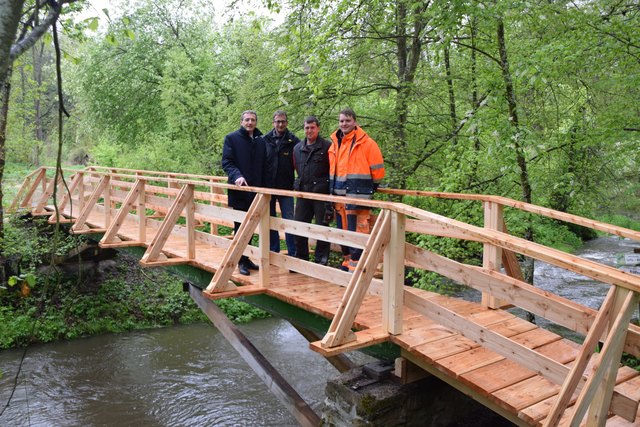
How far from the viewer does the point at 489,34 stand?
6.66m

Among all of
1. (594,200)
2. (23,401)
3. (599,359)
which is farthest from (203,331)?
(599,359)

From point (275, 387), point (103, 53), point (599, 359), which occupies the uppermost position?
point (103, 53)

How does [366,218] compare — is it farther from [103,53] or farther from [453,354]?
[103,53]

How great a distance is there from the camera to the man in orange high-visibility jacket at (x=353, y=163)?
Answer: 201 inches

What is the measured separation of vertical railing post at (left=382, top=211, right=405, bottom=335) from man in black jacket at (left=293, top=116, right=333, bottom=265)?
182 cm

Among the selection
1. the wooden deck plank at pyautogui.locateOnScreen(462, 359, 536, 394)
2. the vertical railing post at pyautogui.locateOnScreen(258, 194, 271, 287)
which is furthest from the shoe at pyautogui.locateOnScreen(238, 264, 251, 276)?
the wooden deck plank at pyautogui.locateOnScreen(462, 359, 536, 394)

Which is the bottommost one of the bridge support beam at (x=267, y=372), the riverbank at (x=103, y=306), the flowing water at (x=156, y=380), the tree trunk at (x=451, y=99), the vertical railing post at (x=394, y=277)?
the flowing water at (x=156, y=380)

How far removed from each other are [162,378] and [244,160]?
5445 millimetres

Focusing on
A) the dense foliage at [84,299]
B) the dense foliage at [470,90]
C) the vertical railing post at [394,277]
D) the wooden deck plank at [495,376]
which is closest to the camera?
the wooden deck plank at [495,376]

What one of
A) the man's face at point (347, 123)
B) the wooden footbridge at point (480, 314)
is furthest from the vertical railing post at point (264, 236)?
the man's face at point (347, 123)

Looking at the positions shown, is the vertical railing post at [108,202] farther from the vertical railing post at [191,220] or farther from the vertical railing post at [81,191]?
the vertical railing post at [191,220]

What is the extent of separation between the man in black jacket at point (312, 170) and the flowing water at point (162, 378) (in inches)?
151

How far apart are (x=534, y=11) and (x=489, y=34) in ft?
2.86

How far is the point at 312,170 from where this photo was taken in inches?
215
